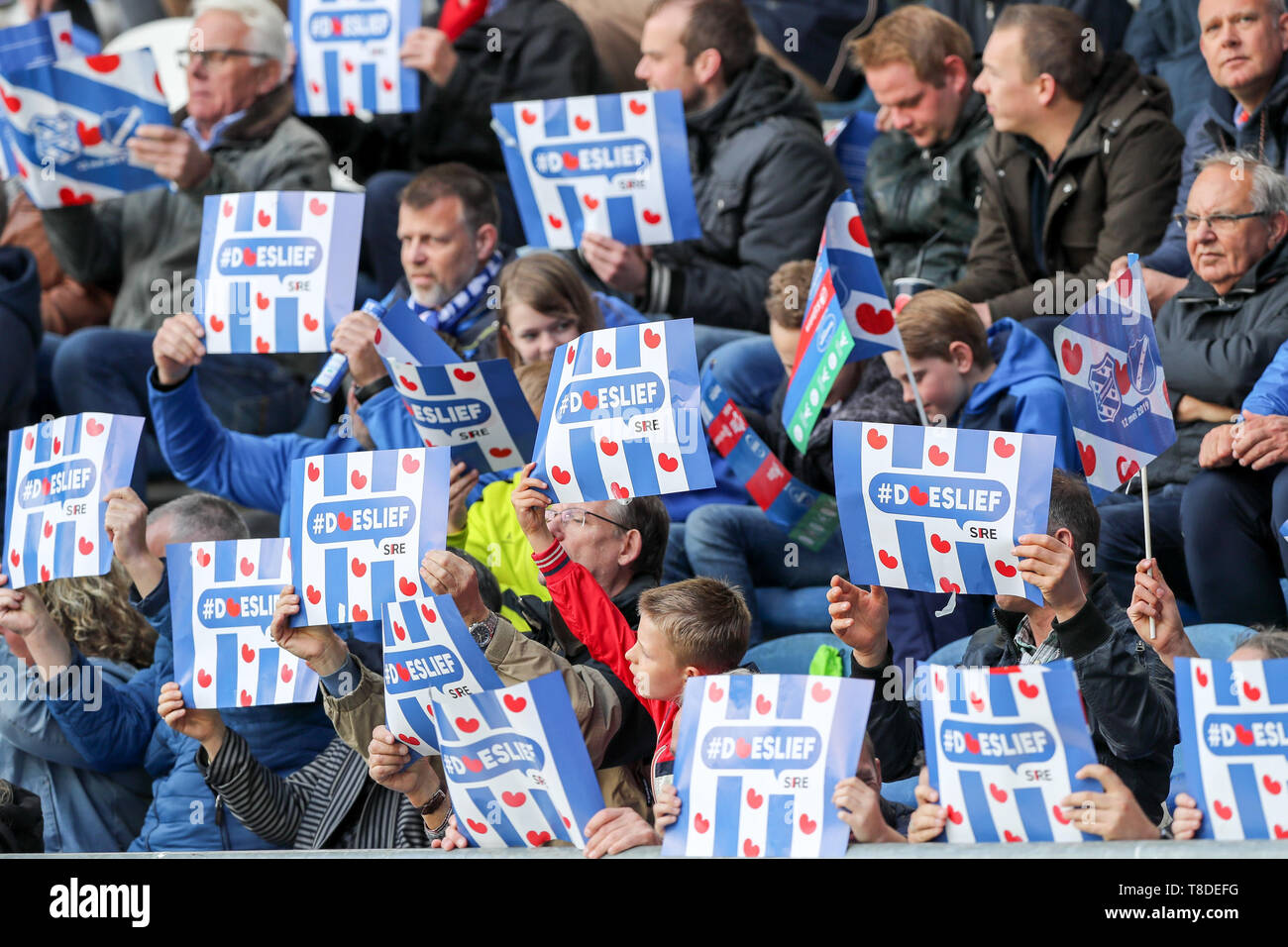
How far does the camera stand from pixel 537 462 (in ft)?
13.8

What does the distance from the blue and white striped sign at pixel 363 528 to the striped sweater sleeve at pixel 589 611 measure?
27cm

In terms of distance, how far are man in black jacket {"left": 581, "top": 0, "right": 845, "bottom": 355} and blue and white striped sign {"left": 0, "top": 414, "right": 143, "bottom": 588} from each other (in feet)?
5.34

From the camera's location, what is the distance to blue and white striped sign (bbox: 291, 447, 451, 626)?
13.4 ft

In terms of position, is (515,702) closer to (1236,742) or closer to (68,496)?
(1236,742)

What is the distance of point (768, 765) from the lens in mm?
3459

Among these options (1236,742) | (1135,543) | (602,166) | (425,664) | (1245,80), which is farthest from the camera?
(602,166)

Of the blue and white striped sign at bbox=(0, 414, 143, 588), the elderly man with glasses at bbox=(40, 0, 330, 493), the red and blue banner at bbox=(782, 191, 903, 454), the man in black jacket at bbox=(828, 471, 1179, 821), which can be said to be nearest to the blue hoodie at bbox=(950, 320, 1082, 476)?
the red and blue banner at bbox=(782, 191, 903, 454)

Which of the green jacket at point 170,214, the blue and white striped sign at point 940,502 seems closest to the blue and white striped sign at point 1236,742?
the blue and white striped sign at point 940,502

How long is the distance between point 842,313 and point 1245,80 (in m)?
1.53

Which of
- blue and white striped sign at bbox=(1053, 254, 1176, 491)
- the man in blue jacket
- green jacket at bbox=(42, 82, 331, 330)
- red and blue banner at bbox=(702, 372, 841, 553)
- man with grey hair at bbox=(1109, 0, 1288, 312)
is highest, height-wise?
man with grey hair at bbox=(1109, 0, 1288, 312)

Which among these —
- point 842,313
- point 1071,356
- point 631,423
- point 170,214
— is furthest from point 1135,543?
point 170,214

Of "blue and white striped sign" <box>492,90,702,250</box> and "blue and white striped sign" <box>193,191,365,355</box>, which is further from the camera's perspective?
"blue and white striped sign" <box>492,90,702,250</box>

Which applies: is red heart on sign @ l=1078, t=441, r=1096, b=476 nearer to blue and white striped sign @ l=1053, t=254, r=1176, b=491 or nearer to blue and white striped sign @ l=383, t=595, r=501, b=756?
blue and white striped sign @ l=1053, t=254, r=1176, b=491
